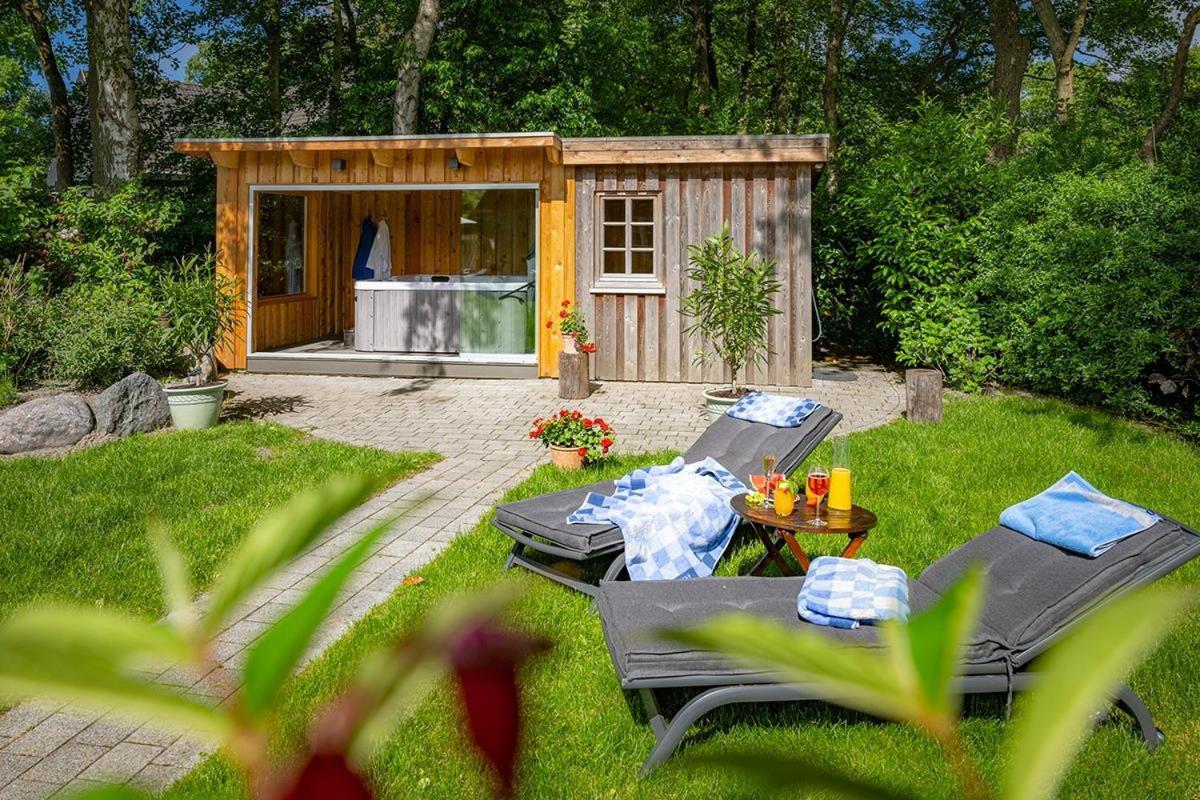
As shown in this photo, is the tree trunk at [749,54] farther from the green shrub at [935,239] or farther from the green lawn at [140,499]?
the green lawn at [140,499]

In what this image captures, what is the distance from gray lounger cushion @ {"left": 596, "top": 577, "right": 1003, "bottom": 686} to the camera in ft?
10.4

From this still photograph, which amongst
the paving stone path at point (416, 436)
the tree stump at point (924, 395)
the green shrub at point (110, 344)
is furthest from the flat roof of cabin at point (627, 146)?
the tree stump at point (924, 395)

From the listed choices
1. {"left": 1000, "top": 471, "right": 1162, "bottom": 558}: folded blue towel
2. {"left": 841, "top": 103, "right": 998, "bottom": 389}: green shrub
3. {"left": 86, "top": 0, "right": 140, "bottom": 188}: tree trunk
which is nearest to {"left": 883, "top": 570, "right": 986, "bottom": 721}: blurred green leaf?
{"left": 1000, "top": 471, "right": 1162, "bottom": 558}: folded blue towel

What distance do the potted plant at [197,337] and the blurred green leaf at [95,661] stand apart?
29.5 ft

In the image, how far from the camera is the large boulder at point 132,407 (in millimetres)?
8328

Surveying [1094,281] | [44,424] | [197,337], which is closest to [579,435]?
[197,337]

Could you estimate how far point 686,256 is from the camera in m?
11.5

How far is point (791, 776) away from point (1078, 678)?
8 centimetres

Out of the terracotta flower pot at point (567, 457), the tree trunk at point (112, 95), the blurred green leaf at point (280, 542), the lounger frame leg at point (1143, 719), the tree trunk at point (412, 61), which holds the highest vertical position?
the tree trunk at point (412, 61)

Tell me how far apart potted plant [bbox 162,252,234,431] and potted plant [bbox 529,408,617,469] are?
344cm

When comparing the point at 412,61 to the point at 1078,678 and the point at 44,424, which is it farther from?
the point at 1078,678

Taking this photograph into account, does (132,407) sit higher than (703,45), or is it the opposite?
(703,45)

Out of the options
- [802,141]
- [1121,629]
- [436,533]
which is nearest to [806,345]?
[802,141]

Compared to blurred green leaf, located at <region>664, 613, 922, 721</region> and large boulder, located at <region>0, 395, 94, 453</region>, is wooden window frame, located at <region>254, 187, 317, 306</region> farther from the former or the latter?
blurred green leaf, located at <region>664, 613, 922, 721</region>
